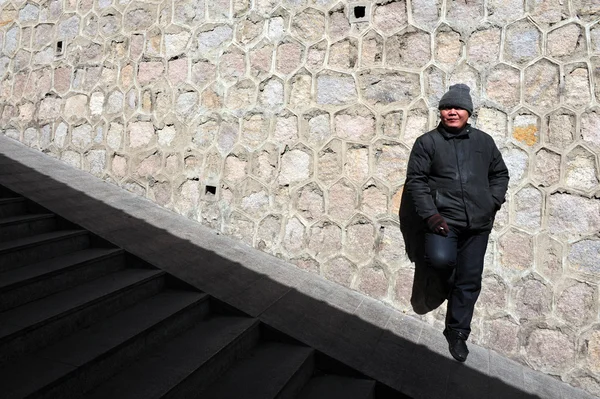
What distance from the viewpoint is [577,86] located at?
9.18 ft

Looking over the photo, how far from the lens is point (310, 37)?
139 inches

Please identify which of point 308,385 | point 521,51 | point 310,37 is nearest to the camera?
point 308,385

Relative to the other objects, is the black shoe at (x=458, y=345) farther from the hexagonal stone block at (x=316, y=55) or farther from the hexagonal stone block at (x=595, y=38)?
the hexagonal stone block at (x=316, y=55)

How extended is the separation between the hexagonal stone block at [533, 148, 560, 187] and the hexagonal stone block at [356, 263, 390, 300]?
1.24m

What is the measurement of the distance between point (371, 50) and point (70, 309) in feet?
8.73

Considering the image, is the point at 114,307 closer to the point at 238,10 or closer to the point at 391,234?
the point at 391,234

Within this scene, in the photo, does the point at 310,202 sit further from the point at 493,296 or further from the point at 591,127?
the point at 591,127

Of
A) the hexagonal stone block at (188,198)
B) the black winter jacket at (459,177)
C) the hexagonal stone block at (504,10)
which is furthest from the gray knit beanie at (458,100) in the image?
the hexagonal stone block at (188,198)

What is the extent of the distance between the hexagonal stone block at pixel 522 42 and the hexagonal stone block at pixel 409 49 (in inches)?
20.7

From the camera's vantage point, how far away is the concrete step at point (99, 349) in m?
Answer: 1.75

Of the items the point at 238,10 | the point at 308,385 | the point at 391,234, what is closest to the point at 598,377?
the point at 391,234

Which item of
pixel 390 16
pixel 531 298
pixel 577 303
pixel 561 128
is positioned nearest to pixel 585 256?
pixel 577 303

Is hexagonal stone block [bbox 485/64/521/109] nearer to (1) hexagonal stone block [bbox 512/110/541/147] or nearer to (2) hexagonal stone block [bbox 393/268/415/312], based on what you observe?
(1) hexagonal stone block [bbox 512/110/541/147]

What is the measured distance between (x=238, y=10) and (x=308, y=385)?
3074mm
